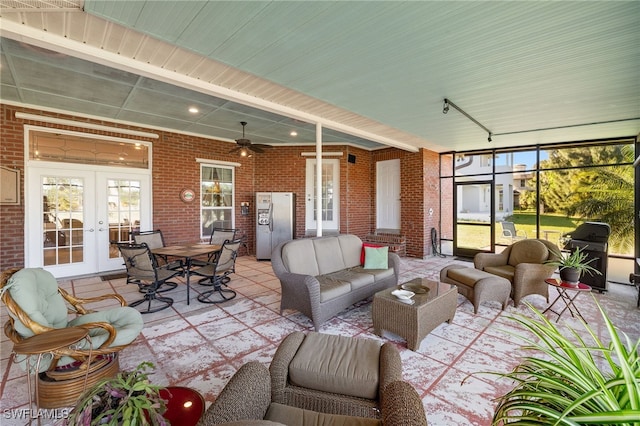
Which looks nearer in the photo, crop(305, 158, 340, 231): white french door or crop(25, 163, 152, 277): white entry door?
crop(25, 163, 152, 277): white entry door

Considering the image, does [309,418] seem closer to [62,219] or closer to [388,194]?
[62,219]

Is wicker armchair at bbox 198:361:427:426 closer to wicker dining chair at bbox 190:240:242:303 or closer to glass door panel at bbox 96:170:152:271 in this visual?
wicker dining chair at bbox 190:240:242:303

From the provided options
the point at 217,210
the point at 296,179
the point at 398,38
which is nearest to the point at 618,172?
the point at 398,38

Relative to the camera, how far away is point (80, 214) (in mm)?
5285

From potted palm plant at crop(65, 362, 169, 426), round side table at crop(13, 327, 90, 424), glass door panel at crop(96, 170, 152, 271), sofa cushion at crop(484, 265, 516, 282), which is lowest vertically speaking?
sofa cushion at crop(484, 265, 516, 282)

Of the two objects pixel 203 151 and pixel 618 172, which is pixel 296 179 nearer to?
pixel 203 151

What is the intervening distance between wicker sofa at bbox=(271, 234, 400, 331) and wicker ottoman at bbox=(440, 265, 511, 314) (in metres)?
0.94

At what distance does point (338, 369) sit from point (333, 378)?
0.06 m

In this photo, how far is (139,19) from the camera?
2254mm

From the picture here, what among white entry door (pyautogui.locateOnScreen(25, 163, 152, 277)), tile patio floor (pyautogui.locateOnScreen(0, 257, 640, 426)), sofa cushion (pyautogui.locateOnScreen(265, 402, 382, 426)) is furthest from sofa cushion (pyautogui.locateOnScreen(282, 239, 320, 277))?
white entry door (pyautogui.locateOnScreen(25, 163, 152, 277))

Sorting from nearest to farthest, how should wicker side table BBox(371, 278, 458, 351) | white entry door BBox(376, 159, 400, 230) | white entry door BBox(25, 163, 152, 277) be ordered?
wicker side table BBox(371, 278, 458, 351) → white entry door BBox(25, 163, 152, 277) → white entry door BBox(376, 159, 400, 230)

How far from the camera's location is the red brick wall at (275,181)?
6.22m

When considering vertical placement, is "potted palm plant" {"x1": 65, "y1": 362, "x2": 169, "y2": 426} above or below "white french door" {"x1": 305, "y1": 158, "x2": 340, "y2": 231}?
below

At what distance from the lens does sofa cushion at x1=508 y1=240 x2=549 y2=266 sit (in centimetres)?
419
